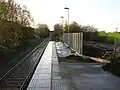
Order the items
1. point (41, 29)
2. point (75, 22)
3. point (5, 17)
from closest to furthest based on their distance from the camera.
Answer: point (5, 17) < point (75, 22) < point (41, 29)

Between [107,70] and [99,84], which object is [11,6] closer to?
[107,70]

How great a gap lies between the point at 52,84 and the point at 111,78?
138 inches

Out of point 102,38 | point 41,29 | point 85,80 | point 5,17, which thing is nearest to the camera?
point 85,80

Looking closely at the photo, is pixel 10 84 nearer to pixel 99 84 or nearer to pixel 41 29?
pixel 99 84

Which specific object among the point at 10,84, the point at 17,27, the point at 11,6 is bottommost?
the point at 10,84

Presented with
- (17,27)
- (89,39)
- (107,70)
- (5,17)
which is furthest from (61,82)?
(89,39)

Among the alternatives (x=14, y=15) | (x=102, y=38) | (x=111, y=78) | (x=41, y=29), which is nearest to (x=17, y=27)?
(x=14, y=15)

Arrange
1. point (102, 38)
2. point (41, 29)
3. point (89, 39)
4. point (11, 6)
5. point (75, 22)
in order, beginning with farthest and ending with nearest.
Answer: point (41, 29) < point (75, 22) < point (89, 39) < point (102, 38) < point (11, 6)

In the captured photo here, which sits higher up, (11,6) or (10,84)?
(11,6)

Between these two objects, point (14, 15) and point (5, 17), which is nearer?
point (5, 17)

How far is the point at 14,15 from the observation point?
155 feet

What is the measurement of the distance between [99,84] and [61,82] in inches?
72.5

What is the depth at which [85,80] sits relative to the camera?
14.0 meters

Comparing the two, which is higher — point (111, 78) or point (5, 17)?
point (5, 17)
